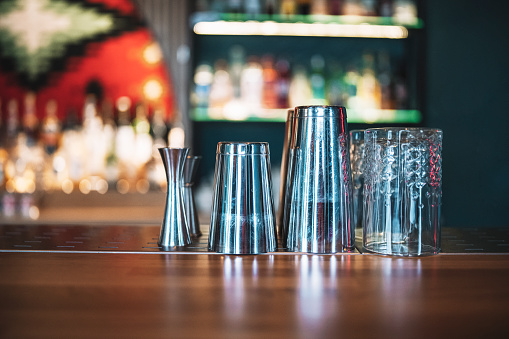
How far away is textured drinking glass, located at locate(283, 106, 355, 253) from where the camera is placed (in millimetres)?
707

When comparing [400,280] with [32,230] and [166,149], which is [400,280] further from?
[32,230]

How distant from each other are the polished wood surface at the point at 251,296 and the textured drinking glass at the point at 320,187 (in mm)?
31

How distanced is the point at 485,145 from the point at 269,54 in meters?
1.09

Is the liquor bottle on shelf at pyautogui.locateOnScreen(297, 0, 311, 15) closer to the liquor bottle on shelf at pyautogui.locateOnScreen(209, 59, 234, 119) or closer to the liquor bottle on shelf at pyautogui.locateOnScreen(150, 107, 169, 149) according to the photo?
the liquor bottle on shelf at pyautogui.locateOnScreen(209, 59, 234, 119)

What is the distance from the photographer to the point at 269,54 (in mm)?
2369

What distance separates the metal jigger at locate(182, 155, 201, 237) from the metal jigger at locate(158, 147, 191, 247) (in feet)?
0.09

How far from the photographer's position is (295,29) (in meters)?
2.26

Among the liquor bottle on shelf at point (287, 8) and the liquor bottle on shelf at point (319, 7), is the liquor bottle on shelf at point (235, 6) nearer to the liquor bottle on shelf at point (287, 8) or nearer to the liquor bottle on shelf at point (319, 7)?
the liquor bottle on shelf at point (287, 8)

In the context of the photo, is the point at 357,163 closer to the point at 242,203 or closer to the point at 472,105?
the point at 242,203

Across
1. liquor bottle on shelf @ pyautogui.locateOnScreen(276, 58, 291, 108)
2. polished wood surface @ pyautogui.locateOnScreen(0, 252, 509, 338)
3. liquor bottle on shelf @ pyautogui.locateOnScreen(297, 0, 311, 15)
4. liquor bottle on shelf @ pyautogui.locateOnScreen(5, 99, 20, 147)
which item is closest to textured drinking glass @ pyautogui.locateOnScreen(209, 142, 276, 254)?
polished wood surface @ pyautogui.locateOnScreen(0, 252, 509, 338)

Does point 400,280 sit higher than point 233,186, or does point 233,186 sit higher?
point 233,186

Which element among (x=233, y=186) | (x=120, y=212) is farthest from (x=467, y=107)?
(x=233, y=186)

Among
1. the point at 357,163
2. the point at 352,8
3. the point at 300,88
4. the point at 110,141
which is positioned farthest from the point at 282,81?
the point at 357,163

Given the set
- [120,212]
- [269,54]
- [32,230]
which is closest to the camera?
[32,230]
